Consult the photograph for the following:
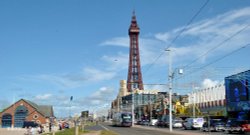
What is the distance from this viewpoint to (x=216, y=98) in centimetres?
9769

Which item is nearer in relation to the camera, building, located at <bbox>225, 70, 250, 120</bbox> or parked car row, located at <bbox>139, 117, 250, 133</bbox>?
parked car row, located at <bbox>139, 117, 250, 133</bbox>

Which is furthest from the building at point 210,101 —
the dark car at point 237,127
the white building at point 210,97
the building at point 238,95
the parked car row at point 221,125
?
the dark car at point 237,127

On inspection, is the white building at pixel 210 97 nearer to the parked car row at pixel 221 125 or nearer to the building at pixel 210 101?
the building at pixel 210 101

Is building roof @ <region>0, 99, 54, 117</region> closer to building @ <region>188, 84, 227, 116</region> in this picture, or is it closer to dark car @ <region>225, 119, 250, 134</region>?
building @ <region>188, 84, 227, 116</region>

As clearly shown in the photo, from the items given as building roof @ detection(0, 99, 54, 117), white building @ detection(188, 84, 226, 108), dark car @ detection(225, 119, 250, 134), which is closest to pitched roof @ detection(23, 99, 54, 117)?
building roof @ detection(0, 99, 54, 117)

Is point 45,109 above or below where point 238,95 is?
below

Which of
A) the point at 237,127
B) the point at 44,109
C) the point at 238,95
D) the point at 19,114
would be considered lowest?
the point at 237,127

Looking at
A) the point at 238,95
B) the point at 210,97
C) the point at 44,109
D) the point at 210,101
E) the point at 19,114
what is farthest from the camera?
the point at 44,109

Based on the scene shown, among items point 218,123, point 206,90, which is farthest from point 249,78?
point 206,90

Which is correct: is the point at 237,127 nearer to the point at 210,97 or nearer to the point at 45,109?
the point at 210,97

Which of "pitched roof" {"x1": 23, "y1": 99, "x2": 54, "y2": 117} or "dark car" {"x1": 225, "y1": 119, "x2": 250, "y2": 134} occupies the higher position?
Result: "pitched roof" {"x1": 23, "y1": 99, "x2": 54, "y2": 117}

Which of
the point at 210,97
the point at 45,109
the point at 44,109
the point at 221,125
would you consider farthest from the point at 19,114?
the point at 221,125

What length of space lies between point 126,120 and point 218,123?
1069 inches

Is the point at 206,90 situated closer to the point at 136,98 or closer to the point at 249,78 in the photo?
the point at 249,78
